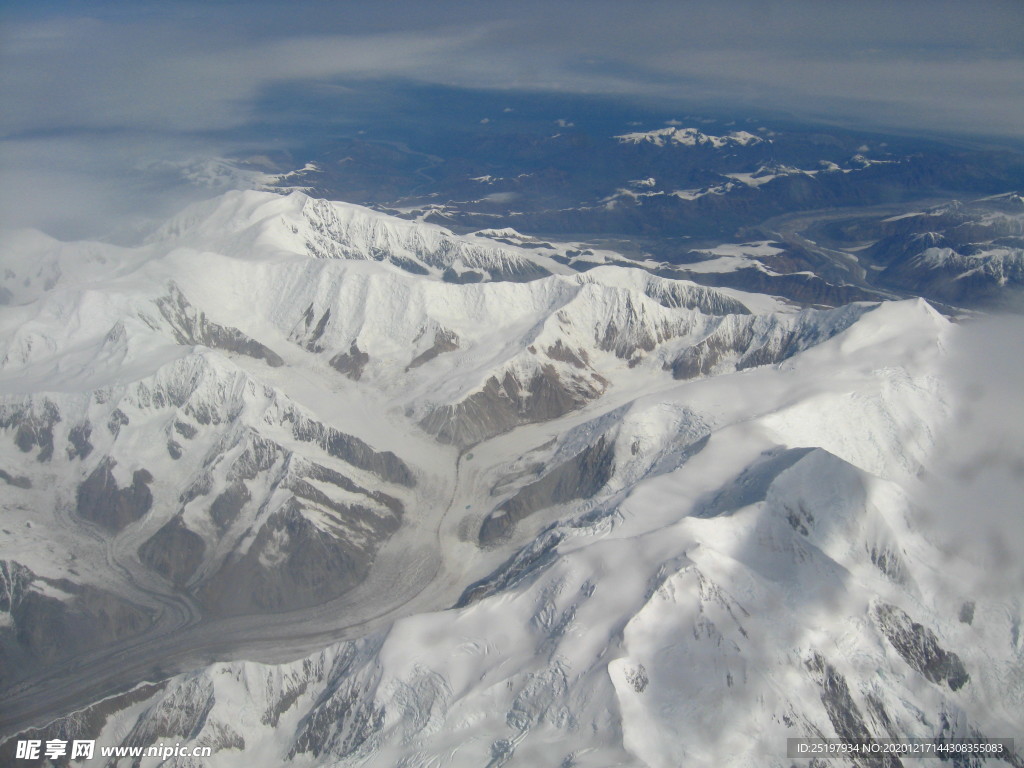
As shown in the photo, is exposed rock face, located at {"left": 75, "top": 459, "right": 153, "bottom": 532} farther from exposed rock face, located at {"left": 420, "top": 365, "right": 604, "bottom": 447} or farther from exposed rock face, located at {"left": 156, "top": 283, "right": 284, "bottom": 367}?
exposed rock face, located at {"left": 420, "top": 365, "right": 604, "bottom": 447}

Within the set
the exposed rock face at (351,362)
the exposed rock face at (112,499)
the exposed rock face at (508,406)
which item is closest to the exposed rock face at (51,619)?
the exposed rock face at (112,499)

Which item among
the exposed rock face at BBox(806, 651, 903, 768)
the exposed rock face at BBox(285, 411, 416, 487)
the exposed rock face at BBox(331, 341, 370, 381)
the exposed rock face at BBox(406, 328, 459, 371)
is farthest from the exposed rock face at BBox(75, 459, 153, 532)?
the exposed rock face at BBox(806, 651, 903, 768)

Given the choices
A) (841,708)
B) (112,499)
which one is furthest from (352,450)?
(841,708)

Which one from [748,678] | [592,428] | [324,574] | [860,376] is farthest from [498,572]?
[860,376]

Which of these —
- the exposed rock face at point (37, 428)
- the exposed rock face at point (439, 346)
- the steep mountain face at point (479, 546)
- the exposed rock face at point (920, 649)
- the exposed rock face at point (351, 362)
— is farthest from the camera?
the exposed rock face at point (439, 346)

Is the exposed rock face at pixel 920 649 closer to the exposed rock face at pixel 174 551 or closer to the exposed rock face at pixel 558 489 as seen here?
the exposed rock face at pixel 558 489

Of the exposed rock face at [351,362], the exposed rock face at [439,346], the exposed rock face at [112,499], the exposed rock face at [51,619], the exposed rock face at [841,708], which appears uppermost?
the exposed rock face at [841,708]
